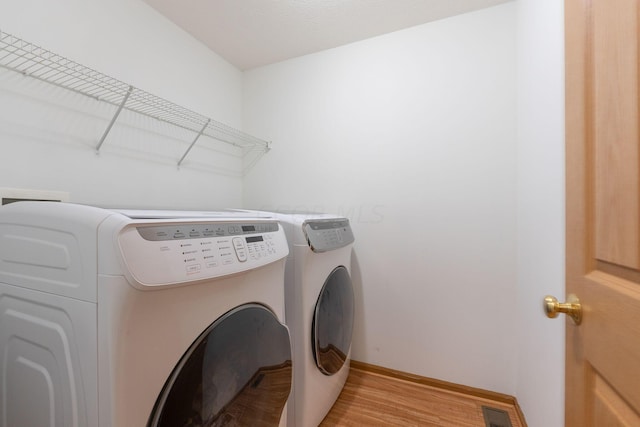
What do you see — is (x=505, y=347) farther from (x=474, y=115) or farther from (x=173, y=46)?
(x=173, y=46)

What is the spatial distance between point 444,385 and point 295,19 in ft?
8.05

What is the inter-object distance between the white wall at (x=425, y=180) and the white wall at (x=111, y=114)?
0.69 meters

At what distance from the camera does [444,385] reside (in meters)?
1.70

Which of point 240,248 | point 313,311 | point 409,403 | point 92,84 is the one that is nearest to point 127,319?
point 240,248

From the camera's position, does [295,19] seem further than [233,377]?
Yes

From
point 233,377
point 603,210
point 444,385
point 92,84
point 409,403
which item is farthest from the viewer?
point 444,385

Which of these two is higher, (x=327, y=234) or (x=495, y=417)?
(x=327, y=234)

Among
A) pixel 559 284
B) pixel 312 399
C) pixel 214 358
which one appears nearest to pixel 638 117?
pixel 559 284

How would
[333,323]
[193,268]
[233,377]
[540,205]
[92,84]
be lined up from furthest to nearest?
[333,323] < [92,84] < [540,205] < [233,377] < [193,268]

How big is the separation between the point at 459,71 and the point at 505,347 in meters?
1.66

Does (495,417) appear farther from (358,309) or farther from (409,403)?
(358,309)

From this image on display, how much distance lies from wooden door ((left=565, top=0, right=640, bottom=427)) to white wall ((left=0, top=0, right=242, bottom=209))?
1655 mm

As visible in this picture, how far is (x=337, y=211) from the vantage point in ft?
6.56

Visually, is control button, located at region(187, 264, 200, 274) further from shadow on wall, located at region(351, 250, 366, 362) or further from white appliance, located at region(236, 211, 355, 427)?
shadow on wall, located at region(351, 250, 366, 362)
